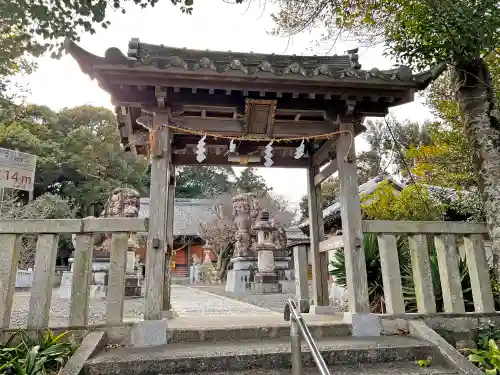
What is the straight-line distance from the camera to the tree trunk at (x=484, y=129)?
4254 mm

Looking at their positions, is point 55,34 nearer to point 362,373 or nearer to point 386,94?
point 386,94

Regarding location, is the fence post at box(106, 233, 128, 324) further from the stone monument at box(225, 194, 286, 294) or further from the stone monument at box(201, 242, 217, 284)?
the stone monument at box(201, 242, 217, 284)

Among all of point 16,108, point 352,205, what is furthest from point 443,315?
point 16,108

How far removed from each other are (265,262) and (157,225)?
31.3ft

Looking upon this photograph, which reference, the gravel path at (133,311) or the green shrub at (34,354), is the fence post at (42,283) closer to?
the green shrub at (34,354)

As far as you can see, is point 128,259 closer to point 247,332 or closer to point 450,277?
point 247,332

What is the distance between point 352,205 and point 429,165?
592cm

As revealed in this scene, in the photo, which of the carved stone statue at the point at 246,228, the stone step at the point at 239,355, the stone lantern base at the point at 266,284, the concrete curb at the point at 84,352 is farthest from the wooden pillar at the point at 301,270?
the carved stone statue at the point at 246,228

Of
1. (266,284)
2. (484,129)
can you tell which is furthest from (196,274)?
(484,129)

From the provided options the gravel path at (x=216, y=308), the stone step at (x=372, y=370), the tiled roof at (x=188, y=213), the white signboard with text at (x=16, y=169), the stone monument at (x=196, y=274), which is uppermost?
the tiled roof at (x=188, y=213)

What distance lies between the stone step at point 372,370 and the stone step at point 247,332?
2.12 feet

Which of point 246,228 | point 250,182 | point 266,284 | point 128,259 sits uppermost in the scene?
point 250,182

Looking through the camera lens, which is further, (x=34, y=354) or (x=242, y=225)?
(x=242, y=225)

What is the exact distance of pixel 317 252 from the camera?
5633mm
